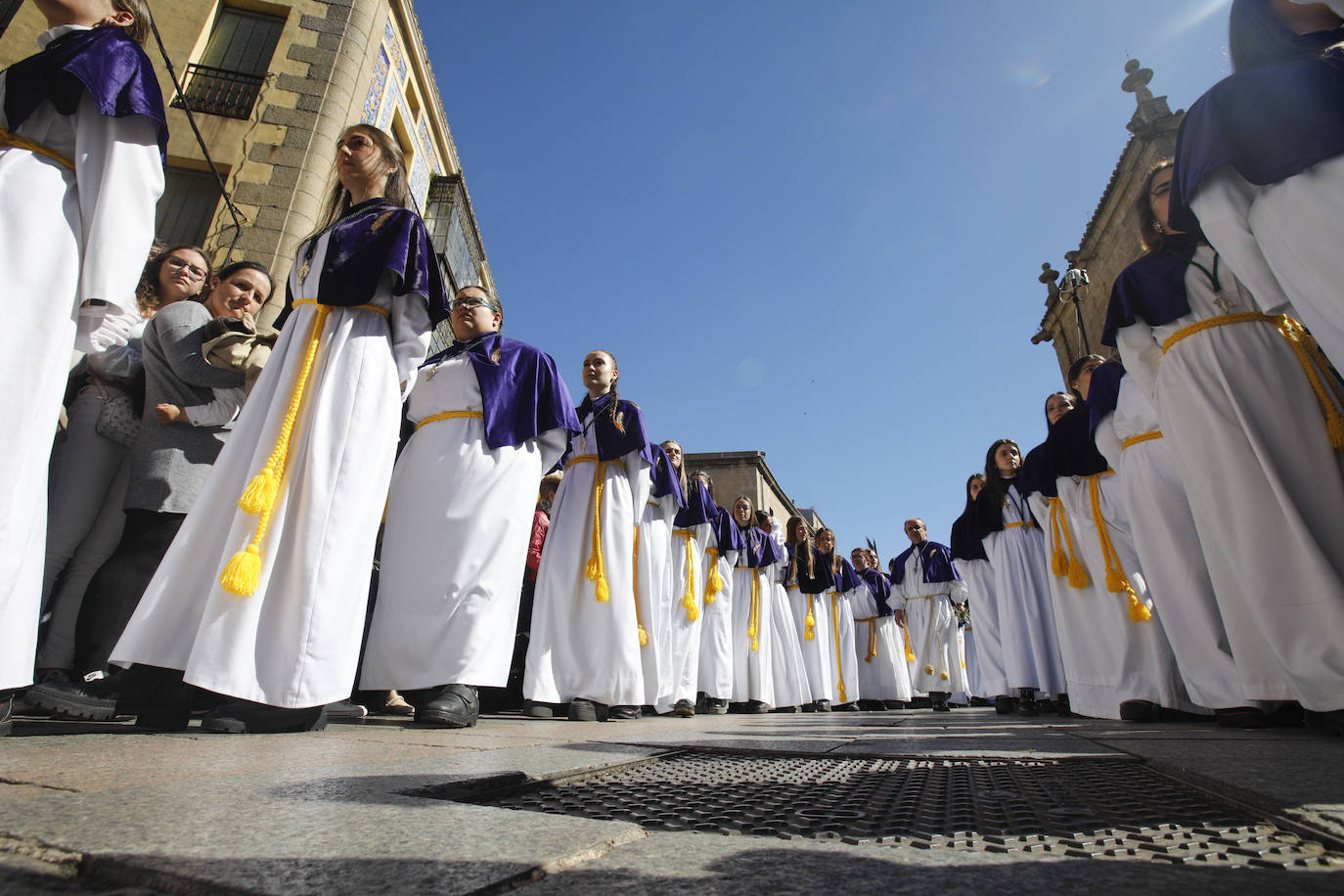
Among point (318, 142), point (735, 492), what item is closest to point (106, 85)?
point (318, 142)

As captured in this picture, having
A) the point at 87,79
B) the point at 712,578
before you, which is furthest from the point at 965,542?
the point at 87,79

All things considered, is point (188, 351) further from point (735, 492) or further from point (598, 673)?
point (735, 492)

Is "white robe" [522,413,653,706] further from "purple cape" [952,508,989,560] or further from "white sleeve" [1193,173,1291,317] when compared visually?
"purple cape" [952,508,989,560]

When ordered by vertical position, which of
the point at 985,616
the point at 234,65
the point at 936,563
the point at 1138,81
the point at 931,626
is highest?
the point at 1138,81

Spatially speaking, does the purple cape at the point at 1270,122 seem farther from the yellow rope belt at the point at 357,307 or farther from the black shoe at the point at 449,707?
the black shoe at the point at 449,707

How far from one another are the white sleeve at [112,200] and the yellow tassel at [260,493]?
60 cm

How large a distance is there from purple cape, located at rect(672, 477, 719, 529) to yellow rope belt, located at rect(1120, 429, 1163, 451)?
3336mm

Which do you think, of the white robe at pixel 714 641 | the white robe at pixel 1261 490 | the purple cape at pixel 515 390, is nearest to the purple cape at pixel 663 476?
the white robe at pixel 714 641

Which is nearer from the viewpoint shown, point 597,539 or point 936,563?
point 597,539

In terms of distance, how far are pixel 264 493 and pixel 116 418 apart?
4.11 feet

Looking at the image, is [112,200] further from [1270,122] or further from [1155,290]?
[1155,290]

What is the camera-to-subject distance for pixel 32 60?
1.98 meters

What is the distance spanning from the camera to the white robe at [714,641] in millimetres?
6273

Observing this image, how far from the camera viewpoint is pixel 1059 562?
14.8 ft
